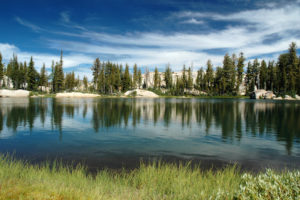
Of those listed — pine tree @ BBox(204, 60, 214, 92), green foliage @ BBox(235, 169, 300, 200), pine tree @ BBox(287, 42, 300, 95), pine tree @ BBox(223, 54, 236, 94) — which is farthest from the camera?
pine tree @ BBox(204, 60, 214, 92)

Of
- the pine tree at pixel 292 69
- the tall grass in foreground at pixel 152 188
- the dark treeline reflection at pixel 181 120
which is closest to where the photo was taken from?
the tall grass in foreground at pixel 152 188

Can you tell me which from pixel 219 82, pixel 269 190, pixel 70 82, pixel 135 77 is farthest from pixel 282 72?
pixel 70 82

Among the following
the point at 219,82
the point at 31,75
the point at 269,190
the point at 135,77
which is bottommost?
the point at 269,190

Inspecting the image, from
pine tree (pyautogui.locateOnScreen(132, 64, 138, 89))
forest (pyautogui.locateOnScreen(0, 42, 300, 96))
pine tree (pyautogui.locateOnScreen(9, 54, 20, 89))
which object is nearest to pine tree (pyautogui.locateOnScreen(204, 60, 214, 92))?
forest (pyautogui.locateOnScreen(0, 42, 300, 96))

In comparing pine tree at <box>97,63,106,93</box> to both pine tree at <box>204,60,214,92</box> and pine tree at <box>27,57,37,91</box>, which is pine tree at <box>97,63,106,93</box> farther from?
pine tree at <box>204,60,214,92</box>

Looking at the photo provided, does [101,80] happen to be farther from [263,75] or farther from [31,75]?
[263,75]

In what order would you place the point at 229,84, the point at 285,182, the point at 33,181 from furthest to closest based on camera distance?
the point at 229,84 → the point at 33,181 → the point at 285,182

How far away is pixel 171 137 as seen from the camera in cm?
1512

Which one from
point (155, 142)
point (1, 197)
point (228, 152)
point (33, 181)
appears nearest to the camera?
point (1, 197)

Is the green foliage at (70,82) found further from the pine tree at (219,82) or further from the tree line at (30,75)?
the pine tree at (219,82)

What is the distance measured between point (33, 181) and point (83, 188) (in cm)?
168

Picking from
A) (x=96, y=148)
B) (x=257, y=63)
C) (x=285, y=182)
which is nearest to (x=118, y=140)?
(x=96, y=148)

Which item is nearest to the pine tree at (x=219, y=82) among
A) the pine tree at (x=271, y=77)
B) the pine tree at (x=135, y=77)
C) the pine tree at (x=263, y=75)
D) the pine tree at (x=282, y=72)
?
the pine tree at (x=263, y=75)

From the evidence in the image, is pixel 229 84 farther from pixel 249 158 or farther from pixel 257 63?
pixel 249 158
